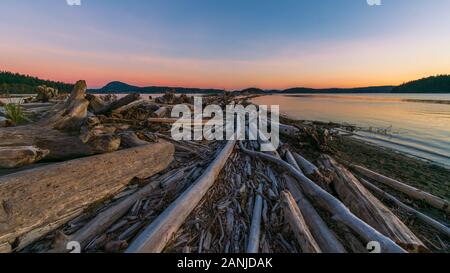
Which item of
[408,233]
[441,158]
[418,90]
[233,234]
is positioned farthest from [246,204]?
[418,90]

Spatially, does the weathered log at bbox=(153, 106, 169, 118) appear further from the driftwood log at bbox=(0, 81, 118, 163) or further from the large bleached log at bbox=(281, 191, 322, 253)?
the large bleached log at bbox=(281, 191, 322, 253)

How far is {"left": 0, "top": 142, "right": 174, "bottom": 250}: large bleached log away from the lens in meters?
2.58

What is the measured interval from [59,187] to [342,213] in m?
4.50

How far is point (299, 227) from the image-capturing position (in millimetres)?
3146

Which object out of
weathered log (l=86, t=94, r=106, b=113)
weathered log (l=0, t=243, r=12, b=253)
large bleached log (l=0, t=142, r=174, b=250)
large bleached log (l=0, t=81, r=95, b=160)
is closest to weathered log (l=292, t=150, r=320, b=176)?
large bleached log (l=0, t=142, r=174, b=250)

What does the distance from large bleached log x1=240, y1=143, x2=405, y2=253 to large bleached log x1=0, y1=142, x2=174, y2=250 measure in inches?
143

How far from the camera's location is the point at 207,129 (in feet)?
29.8

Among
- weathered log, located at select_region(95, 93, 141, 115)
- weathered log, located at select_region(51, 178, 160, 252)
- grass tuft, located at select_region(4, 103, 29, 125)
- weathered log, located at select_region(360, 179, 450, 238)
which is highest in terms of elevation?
weathered log, located at select_region(95, 93, 141, 115)

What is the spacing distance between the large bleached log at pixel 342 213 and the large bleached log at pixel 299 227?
59 centimetres

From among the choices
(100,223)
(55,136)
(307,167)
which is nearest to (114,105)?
(55,136)

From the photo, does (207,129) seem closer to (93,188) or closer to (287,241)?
(93,188)

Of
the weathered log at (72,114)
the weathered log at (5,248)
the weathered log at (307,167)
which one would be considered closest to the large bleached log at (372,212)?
the weathered log at (307,167)

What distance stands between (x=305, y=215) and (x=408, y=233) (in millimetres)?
1557

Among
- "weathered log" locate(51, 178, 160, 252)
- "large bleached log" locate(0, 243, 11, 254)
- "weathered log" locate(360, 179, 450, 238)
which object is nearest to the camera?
"large bleached log" locate(0, 243, 11, 254)
